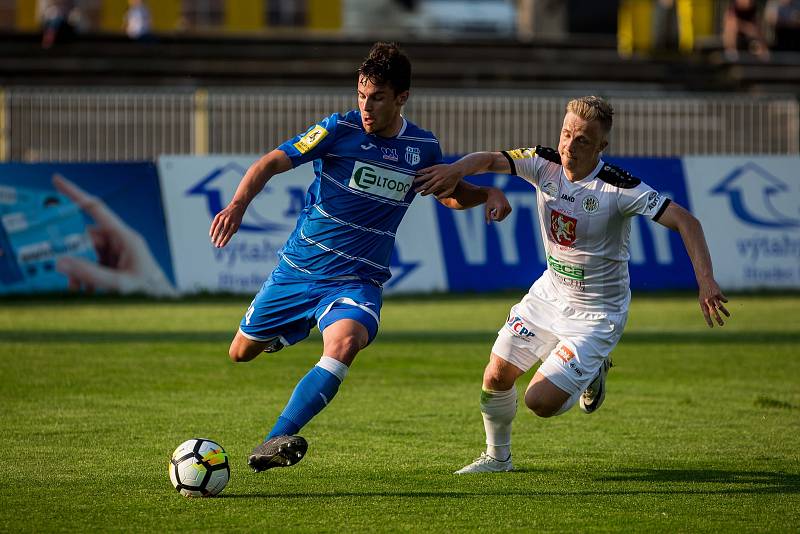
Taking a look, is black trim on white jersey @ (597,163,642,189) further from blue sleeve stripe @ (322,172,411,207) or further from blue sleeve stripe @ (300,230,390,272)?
blue sleeve stripe @ (300,230,390,272)

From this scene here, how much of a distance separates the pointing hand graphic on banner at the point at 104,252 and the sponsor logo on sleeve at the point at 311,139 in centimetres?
1055

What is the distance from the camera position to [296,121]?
819 inches

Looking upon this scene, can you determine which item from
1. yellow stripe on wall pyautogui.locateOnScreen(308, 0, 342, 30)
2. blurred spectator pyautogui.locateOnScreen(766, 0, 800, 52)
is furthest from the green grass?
yellow stripe on wall pyautogui.locateOnScreen(308, 0, 342, 30)

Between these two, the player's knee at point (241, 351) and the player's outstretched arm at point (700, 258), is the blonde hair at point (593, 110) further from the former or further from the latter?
the player's knee at point (241, 351)

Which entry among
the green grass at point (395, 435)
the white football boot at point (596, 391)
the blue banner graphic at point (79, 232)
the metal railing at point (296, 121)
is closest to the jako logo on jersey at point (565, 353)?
the white football boot at point (596, 391)

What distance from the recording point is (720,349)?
13148 mm

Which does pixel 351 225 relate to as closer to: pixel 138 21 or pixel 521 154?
pixel 521 154

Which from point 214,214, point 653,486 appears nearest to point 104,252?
point 214,214

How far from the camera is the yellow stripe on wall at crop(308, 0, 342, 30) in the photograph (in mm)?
37344

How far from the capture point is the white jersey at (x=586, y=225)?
7031 millimetres

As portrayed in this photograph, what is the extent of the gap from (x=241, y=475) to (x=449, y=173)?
2.05 meters

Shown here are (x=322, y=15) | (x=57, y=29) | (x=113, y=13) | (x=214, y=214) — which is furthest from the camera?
(x=322, y=15)

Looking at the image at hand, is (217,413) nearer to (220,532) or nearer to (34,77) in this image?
(220,532)

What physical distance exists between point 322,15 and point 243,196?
31699mm
